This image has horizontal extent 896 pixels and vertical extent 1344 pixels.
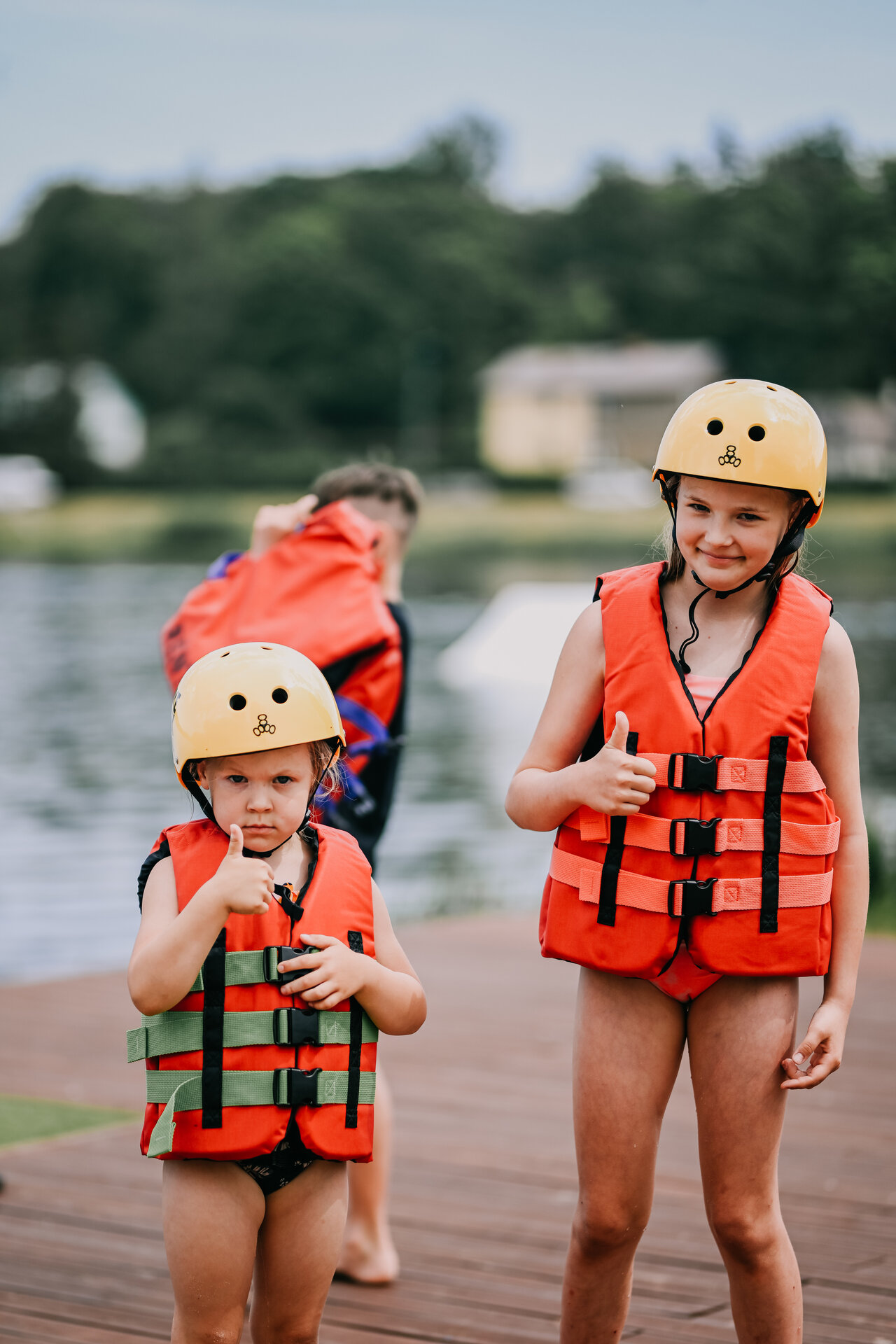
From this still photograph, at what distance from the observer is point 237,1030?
238cm

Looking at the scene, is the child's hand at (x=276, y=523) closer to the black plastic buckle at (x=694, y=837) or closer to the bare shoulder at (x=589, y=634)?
the bare shoulder at (x=589, y=634)

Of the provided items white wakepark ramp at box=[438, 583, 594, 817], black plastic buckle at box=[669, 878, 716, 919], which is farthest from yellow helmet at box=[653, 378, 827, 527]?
white wakepark ramp at box=[438, 583, 594, 817]

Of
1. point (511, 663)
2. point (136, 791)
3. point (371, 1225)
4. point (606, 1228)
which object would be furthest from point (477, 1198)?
point (511, 663)

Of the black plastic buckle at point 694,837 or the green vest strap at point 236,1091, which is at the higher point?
the black plastic buckle at point 694,837

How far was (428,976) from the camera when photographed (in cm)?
690

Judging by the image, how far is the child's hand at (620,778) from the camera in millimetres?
2527

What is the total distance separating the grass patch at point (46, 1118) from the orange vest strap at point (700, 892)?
9.04ft

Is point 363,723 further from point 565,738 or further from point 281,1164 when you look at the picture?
point 281,1164

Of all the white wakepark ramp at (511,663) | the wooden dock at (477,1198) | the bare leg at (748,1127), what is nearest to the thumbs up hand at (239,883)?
the bare leg at (748,1127)

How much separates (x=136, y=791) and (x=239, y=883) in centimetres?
1371

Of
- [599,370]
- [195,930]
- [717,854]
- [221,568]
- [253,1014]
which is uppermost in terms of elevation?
[599,370]

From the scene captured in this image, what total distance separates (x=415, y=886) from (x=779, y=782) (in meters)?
7.75

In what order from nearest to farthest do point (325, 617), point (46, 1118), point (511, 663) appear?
point (325, 617) < point (46, 1118) < point (511, 663)

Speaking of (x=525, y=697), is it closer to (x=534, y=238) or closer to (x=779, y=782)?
(x=779, y=782)
